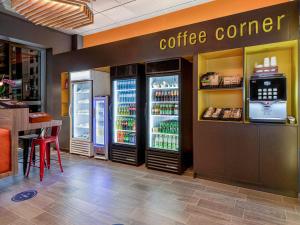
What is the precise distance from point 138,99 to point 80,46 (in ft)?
10.2

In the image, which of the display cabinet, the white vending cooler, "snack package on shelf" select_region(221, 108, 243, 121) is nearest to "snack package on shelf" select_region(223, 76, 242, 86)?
the display cabinet

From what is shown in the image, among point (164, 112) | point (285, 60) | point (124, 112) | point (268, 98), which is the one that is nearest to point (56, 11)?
point (124, 112)

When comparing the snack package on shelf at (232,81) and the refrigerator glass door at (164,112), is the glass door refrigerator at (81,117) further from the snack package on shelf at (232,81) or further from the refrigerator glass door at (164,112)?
the snack package on shelf at (232,81)

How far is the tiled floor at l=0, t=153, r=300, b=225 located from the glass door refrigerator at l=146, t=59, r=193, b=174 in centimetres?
34

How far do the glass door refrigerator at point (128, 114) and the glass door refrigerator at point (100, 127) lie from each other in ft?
0.65

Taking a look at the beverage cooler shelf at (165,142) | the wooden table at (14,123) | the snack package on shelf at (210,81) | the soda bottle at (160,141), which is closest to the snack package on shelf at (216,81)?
the snack package on shelf at (210,81)

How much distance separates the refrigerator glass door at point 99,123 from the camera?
4.51m

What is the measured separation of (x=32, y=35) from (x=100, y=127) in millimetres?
2884

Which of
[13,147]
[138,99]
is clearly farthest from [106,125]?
[13,147]

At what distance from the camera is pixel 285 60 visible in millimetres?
3033

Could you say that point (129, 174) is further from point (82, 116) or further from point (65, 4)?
point (65, 4)

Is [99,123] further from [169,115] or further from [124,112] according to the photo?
[169,115]

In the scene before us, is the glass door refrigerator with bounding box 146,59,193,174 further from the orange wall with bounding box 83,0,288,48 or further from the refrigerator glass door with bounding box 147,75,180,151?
the orange wall with bounding box 83,0,288,48

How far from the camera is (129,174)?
3.48 metres
